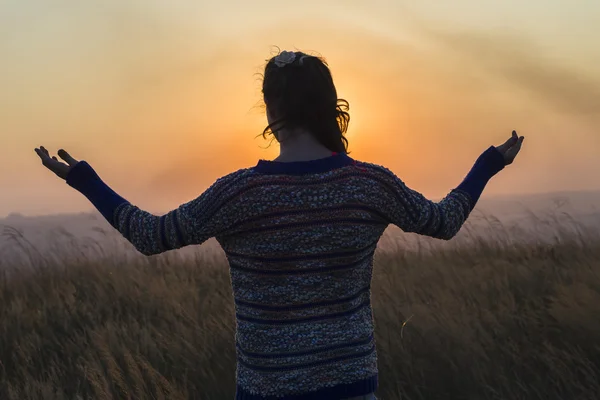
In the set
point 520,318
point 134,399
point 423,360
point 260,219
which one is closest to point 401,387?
point 423,360

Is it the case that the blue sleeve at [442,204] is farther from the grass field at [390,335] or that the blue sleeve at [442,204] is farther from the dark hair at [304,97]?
the grass field at [390,335]

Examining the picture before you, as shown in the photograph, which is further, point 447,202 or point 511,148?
point 511,148

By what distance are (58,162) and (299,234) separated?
80cm

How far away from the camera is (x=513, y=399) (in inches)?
114

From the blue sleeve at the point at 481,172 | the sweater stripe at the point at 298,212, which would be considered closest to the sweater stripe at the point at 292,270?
the sweater stripe at the point at 298,212

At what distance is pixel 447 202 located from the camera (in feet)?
6.46

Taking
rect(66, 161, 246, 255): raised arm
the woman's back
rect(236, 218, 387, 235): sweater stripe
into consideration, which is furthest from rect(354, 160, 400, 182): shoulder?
rect(66, 161, 246, 255): raised arm

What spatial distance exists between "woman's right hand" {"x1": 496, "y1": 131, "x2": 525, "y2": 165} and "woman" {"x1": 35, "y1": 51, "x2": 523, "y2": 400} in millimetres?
551

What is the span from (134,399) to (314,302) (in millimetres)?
1773

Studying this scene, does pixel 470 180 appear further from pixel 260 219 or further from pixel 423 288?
pixel 423 288

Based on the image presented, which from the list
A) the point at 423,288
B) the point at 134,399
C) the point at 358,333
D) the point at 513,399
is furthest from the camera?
the point at 423,288

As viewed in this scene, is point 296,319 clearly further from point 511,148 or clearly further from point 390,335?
point 390,335

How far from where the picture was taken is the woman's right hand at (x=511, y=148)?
85.5 inches

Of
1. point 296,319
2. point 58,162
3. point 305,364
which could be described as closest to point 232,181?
point 296,319
